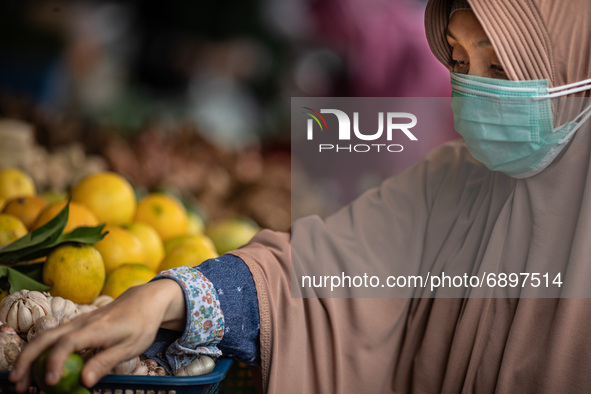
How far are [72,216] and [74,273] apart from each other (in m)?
0.27

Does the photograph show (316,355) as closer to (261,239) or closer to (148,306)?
(261,239)

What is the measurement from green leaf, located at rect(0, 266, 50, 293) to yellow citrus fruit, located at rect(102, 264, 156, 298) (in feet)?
0.49

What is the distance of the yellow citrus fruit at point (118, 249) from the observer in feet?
4.91

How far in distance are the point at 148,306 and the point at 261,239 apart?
431mm

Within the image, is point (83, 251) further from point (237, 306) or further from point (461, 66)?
point (461, 66)

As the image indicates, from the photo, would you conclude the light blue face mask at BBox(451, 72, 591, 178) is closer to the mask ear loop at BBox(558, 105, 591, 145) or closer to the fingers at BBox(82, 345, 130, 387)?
the mask ear loop at BBox(558, 105, 591, 145)

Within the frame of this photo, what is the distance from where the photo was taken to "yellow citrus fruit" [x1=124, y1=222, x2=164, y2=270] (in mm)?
1641

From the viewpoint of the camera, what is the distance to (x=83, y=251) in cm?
138

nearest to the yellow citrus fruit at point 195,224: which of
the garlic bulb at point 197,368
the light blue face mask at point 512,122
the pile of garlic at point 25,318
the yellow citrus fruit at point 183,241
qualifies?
the yellow citrus fruit at point 183,241

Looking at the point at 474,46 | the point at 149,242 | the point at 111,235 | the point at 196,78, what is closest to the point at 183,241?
the point at 149,242

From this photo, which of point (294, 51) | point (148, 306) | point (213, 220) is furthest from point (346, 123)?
point (294, 51)

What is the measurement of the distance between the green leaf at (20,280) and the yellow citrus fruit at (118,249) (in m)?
0.19

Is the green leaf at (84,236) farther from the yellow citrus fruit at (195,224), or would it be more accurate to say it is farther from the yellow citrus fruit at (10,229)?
the yellow citrus fruit at (195,224)

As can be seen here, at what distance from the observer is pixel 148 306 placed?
100 centimetres
